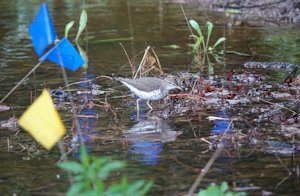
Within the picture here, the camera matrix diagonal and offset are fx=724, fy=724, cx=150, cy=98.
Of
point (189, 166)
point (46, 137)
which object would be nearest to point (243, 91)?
point (189, 166)

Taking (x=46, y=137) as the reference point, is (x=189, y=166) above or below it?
below

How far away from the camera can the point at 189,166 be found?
7082 mm

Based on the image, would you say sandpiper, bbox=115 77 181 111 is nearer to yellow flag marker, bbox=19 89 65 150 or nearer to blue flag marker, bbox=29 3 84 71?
blue flag marker, bbox=29 3 84 71

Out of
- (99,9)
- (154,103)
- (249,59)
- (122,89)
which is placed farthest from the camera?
(99,9)

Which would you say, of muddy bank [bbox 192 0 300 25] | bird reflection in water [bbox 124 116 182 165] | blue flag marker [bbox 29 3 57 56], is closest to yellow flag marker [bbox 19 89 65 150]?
blue flag marker [bbox 29 3 57 56]

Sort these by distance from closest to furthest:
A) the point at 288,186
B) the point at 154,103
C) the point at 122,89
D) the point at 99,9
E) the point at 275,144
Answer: the point at 288,186 < the point at 275,144 < the point at 154,103 < the point at 122,89 < the point at 99,9

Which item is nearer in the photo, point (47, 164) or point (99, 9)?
point (47, 164)

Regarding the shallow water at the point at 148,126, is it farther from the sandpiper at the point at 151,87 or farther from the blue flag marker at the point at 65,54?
the blue flag marker at the point at 65,54

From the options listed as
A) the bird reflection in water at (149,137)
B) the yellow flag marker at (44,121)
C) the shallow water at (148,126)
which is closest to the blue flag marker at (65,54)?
the yellow flag marker at (44,121)

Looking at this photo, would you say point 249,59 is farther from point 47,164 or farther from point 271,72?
point 47,164

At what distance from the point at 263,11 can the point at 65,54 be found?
12.5 meters

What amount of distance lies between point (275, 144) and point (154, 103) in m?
2.65

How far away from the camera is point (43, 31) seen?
237 inches

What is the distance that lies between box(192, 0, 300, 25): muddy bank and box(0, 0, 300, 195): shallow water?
2.42 ft
